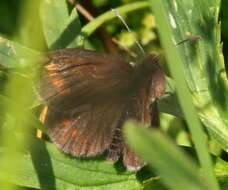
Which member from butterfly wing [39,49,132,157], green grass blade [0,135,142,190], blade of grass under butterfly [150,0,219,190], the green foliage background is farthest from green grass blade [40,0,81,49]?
blade of grass under butterfly [150,0,219,190]

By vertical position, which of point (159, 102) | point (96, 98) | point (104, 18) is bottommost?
point (159, 102)

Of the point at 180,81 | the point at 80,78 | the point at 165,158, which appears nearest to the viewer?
the point at 165,158

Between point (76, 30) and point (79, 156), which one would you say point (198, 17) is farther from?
point (79, 156)

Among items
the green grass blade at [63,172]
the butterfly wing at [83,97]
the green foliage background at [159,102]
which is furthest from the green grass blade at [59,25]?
the green grass blade at [63,172]

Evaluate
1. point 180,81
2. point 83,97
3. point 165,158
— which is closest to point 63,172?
point 83,97

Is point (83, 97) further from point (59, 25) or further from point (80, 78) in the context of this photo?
point (59, 25)

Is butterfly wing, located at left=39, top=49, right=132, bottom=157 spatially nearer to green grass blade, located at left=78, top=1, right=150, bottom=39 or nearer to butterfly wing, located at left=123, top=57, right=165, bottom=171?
butterfly wing, located at left=123, top=57, right=165, bottom=171

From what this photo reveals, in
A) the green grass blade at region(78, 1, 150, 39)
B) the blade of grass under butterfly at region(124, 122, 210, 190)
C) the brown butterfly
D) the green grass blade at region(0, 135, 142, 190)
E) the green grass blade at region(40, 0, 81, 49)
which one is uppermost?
the blade of grass under butterfly at region(124, 122, 210, 190)

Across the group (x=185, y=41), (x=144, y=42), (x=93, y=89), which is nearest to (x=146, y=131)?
(x=93, y=89)
